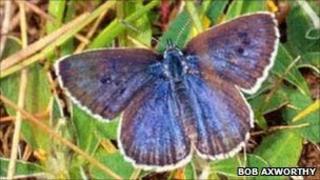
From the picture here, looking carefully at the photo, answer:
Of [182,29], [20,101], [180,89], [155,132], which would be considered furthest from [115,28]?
[155,132]

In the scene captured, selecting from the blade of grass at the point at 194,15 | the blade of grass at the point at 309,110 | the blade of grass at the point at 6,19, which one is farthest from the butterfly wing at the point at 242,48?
the blade of grass at the point at 6,19

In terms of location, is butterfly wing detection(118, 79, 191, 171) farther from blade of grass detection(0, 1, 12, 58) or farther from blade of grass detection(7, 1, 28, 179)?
blade of grass detection(0, 1, 12, 58)

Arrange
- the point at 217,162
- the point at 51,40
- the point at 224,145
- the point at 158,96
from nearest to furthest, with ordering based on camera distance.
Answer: the point at 224,145 < the point at 158,96 < the point at 217,162 < the point at 51,40

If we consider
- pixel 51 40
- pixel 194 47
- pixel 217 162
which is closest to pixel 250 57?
pixel 194 47

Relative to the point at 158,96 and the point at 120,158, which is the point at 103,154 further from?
the point at 158,96

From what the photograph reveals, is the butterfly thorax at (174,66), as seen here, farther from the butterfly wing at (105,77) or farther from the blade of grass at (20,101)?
the blade of grass at (20,101)

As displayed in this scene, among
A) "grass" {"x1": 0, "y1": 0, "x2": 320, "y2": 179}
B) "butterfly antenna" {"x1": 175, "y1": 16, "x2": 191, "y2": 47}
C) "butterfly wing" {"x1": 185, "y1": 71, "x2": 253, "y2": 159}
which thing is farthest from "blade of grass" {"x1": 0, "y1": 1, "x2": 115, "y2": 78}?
"butterfly wing" {"x1": 185, "y1": 71, "x2": 253, "y2": 159}
